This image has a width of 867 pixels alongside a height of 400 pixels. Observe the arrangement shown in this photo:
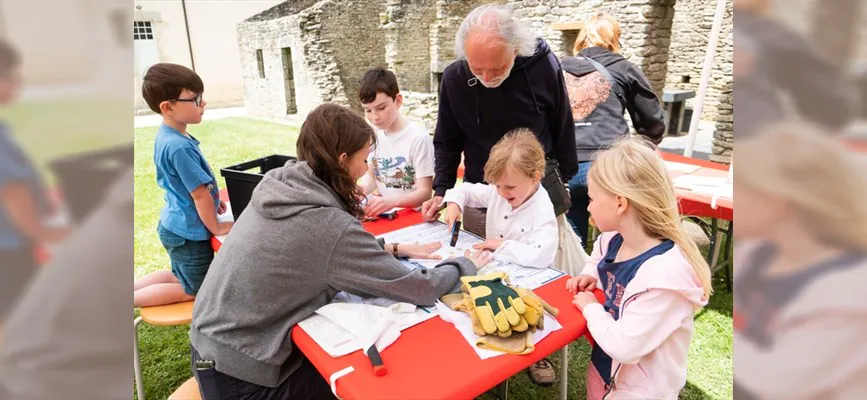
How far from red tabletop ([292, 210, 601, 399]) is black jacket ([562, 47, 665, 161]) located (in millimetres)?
2071

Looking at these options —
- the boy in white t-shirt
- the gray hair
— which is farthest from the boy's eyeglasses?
the gray hair

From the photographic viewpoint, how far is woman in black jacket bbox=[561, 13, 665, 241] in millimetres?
3475

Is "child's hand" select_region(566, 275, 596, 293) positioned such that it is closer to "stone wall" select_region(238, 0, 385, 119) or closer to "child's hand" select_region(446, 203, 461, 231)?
"child's hand" select_region(446, 203, 461, 231)

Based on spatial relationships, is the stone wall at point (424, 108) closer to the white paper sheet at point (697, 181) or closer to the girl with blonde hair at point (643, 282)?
the white paper sheet at point (697, 181)

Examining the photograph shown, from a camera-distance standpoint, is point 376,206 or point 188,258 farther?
point 376,206

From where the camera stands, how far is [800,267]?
0.33 metres

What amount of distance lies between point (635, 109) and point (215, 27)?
77.3 feet

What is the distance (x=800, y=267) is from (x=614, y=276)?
5.01 feet

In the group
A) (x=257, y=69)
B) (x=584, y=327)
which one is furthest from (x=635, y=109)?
(x=257, y=69)

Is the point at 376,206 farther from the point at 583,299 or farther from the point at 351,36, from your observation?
the point at 351,36

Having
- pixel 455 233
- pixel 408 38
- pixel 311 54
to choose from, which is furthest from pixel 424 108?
pixel 455 233

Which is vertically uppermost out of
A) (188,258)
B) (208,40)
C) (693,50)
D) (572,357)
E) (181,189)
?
(208,40)

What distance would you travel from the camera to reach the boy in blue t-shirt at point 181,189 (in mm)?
2613

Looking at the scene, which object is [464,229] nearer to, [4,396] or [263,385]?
[263,385]
